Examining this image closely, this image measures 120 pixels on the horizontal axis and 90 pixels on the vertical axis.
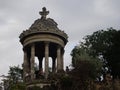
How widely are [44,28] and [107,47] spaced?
7764 mm

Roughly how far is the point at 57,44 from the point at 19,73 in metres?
11.9

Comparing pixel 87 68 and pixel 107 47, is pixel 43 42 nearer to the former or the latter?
pixel 107 47

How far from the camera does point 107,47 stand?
2151 inches

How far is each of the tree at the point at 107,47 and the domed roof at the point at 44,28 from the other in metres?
3.49

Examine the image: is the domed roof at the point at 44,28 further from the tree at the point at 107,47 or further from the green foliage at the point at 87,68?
the green foliage at the point at 87,68

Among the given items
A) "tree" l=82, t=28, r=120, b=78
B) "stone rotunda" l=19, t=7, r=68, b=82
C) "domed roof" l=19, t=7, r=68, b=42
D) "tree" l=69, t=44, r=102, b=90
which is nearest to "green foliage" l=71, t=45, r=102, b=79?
"tree" l=69, t=44, r=102, b=90

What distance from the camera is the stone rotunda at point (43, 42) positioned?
54375 mm

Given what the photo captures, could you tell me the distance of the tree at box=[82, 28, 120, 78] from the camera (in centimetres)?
5159

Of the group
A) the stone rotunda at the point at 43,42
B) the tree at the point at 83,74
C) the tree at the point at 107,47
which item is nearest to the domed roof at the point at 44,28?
the stone rotunda at the point at 43,42

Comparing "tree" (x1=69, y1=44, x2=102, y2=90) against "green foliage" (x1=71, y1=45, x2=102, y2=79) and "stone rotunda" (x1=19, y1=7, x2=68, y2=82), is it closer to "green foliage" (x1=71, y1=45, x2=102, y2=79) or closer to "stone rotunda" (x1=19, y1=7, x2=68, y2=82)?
"green foliage" (x1=71, y1=45, x2=102, y2=79)

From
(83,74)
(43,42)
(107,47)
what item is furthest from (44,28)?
(83,74)

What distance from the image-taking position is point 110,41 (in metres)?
55.2

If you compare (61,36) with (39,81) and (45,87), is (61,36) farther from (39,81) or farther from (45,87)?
(45,87)

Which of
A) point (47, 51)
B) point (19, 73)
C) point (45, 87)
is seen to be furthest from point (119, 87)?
point (19, 73)
